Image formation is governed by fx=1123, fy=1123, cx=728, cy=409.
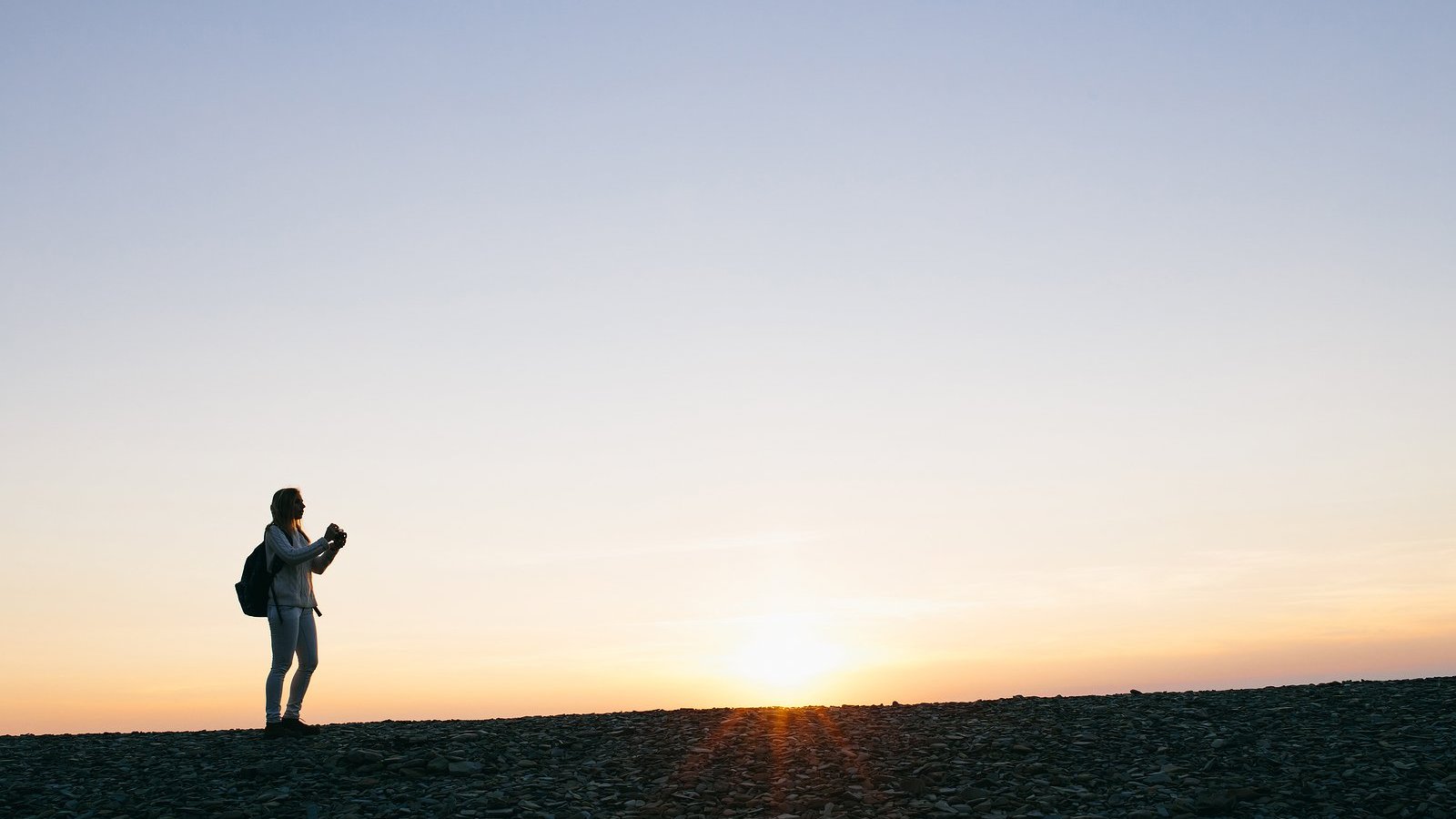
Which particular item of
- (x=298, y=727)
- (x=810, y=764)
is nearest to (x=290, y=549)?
(x=298, y=727)

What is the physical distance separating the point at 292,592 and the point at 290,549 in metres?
0.62

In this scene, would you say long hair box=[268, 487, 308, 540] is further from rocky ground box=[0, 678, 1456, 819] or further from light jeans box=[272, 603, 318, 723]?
rocky ground box=[0, 678, 1456, 819]

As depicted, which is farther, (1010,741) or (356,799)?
(1010,741)

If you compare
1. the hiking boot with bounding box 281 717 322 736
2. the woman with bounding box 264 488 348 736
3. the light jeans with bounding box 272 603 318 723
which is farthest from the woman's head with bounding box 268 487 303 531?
the hiking boot with bounding box 281 717 322 736

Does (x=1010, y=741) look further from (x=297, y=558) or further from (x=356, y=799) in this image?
(x=297, y=558)

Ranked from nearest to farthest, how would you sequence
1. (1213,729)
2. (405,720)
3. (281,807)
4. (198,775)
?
(281,807), (198,775), (1213,729), (405,720)

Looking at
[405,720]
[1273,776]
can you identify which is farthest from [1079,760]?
[405,720]

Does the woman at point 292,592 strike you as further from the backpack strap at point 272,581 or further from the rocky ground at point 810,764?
the rocky ground at point 810,764

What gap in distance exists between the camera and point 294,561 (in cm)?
1562

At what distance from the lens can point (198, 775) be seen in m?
14.9

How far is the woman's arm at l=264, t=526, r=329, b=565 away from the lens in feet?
51.2

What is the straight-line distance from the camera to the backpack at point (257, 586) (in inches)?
621

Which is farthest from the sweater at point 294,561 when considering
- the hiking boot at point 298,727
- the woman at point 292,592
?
the hiking boot at point 298,727

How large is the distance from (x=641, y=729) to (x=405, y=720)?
14.7 feet
